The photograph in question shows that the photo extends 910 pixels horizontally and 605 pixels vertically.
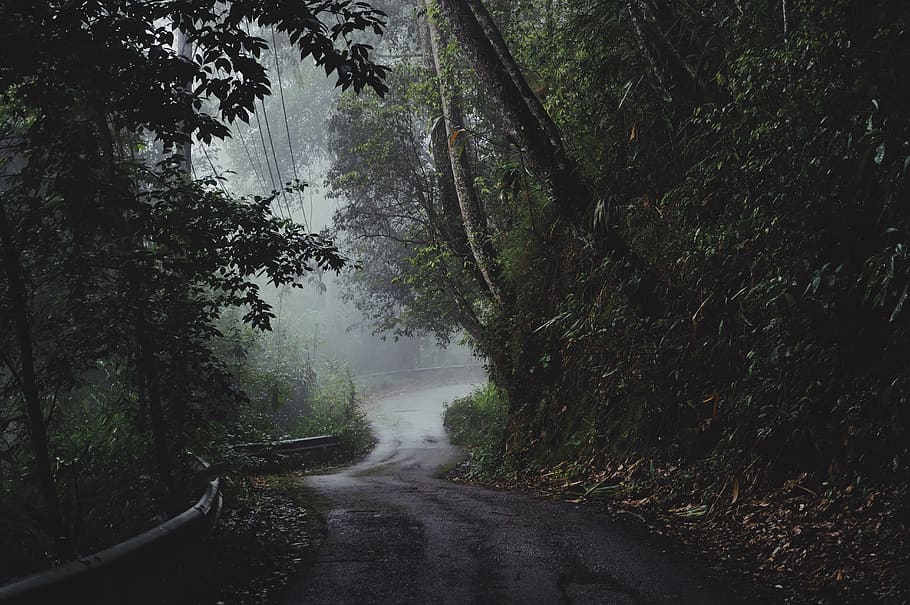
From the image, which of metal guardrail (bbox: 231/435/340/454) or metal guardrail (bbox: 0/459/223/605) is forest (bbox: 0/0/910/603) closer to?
metal guardrail (bbox: 0/459/223/605)

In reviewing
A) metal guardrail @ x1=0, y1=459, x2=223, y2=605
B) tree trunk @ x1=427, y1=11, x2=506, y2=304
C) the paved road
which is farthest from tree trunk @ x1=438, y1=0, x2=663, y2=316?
metal guardrail @ x1=0, y1=459, x2=223, y2=605

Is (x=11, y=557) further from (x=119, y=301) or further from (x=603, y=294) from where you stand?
(x=603, y=294)

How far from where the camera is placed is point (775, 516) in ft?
19.4

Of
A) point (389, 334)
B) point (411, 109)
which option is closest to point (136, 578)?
point (411, 109)

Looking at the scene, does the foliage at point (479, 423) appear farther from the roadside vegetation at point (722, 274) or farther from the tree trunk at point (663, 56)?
the tree trunk at point (663, 56)

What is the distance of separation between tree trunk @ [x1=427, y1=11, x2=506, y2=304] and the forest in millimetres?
2148

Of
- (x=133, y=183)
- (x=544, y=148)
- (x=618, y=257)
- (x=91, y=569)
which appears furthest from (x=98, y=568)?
(x=544, y=148)

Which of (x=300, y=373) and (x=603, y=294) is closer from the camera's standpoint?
(x=603, y=294)

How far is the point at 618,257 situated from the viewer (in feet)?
28.2

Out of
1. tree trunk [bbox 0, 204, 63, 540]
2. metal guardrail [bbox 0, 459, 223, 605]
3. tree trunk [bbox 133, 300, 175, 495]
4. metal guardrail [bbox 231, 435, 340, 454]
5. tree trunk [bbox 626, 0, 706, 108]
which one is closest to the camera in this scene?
metal guardrail [bbox 0, 459, 223, 605]

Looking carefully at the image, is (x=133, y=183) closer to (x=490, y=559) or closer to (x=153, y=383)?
(x=153, y=383)

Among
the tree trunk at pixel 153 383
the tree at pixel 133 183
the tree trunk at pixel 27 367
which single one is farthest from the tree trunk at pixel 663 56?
the tree trunk at pixel 27 367

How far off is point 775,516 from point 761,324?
1636 mm

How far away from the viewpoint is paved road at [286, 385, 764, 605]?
4.59 m
